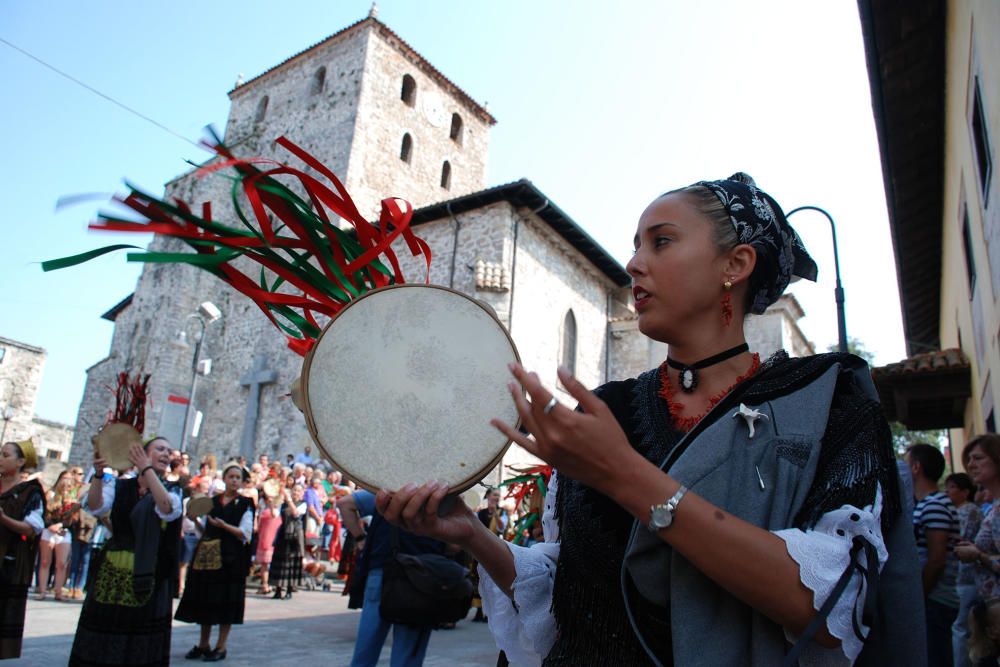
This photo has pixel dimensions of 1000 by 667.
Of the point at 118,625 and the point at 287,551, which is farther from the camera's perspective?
the point at 287,551

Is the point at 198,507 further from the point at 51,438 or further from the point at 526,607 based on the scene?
the point at 51,438

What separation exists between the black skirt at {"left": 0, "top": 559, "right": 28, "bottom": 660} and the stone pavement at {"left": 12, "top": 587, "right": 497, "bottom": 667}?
337 mm

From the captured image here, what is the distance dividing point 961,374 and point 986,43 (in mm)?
5262

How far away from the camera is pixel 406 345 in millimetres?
1562

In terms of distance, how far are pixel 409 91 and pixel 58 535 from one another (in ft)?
72.4

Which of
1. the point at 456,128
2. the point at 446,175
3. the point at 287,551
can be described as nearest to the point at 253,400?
the point at 287,551

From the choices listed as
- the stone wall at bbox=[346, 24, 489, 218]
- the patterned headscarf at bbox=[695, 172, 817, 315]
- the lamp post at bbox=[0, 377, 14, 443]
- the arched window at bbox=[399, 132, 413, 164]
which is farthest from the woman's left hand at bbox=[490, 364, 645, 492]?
the lamp post at bbox=[0, 377, 14, 443]

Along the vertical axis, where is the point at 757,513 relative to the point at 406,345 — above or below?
below

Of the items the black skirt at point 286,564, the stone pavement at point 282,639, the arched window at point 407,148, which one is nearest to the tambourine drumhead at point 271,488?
the black skirt at point 286,564

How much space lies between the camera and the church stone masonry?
18984 mm

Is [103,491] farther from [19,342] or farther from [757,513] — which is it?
[19,342]

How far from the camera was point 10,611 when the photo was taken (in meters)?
5.20

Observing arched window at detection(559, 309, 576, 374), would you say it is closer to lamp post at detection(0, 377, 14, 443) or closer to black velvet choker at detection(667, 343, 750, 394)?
black velvet choker at detection(667, 343, 750, 394)

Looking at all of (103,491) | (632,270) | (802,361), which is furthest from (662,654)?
(103,491)
